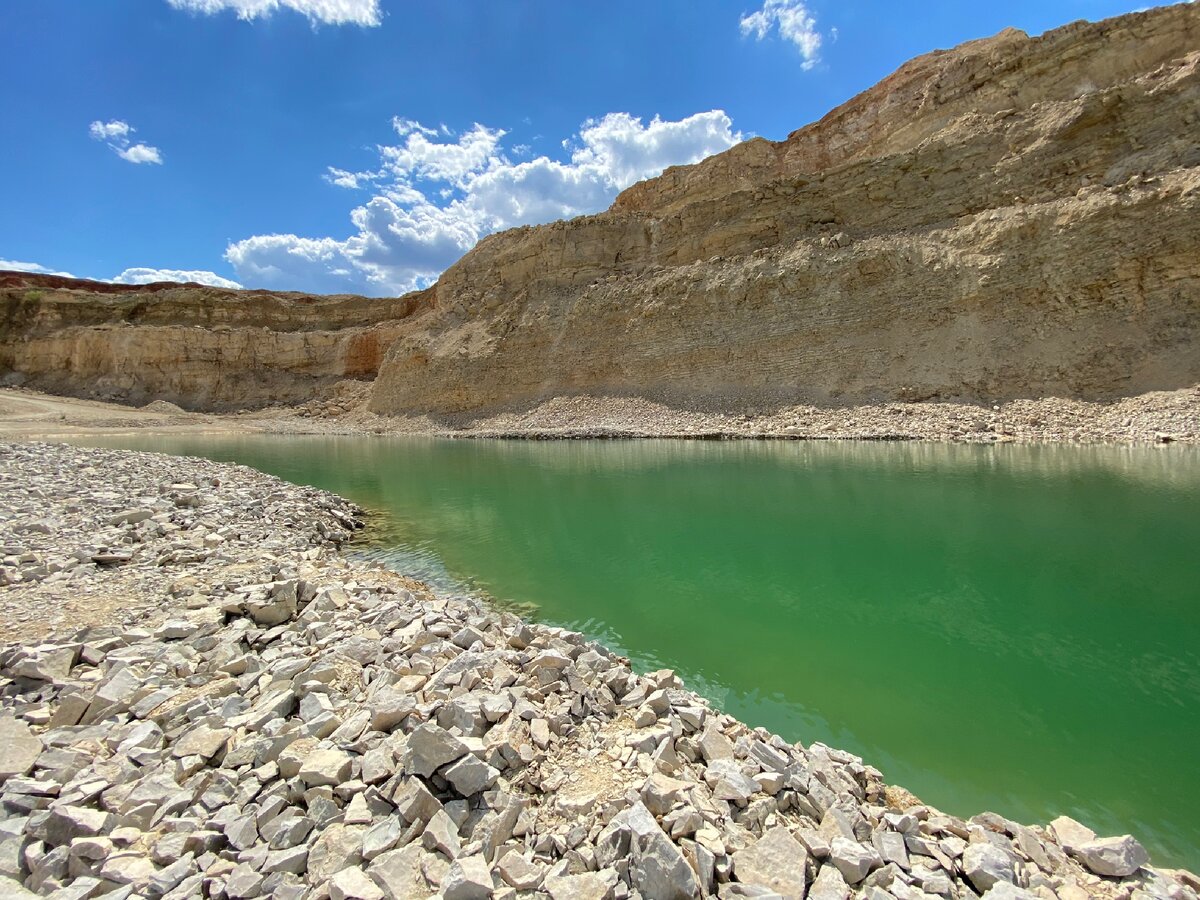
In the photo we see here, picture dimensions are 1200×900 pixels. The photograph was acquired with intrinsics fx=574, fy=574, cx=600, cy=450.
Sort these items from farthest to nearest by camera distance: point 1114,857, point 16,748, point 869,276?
point 869,276
point 16,748
point 1114,857

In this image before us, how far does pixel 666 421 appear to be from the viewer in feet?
108

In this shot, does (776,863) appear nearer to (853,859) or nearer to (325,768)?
(853,859)

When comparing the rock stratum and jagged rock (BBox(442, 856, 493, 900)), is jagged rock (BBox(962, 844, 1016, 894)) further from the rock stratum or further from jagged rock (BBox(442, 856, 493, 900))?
the rock stratum

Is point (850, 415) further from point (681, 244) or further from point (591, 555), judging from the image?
point (591, 555)

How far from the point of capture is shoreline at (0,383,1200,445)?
20.9m

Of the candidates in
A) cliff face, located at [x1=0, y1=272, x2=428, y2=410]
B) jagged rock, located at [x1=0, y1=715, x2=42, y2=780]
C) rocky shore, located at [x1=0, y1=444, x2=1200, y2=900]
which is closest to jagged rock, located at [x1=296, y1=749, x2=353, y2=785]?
rocky shore, located at [x1=0, y1=444, x2=1200, y2=900]

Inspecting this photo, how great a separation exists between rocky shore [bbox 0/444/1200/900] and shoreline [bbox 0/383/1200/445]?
74.0ft

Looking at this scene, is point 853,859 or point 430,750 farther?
point 430,750

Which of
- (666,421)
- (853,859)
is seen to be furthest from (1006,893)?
(666,421)

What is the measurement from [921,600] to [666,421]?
2599cm

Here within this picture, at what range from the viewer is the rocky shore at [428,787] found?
232 cm

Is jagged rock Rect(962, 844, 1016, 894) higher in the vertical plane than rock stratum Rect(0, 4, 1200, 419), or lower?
lower

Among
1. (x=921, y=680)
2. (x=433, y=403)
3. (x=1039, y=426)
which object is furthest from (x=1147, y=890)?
(x=433, y=403)

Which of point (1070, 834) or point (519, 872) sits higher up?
point (519, 872)
